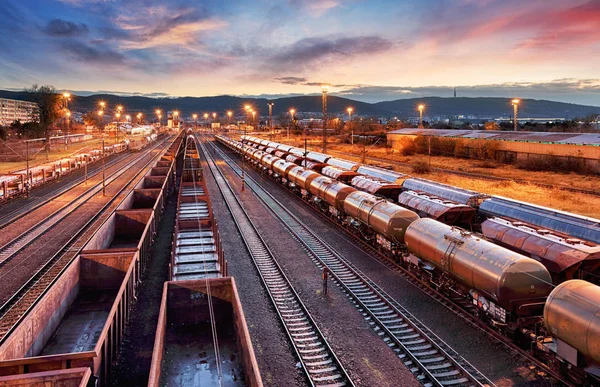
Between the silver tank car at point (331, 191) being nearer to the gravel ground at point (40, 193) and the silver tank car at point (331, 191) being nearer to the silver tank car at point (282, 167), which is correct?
the silver tank car at point (282, 167)

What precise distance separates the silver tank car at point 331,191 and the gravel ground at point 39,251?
739 inches

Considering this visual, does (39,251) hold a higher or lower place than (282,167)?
lower

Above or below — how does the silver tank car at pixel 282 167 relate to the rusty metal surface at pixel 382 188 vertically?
above

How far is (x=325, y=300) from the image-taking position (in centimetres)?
1944

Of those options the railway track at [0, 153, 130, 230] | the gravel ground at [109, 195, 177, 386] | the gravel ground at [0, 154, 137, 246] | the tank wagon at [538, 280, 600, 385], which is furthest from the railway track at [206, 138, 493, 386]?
the railway track at [0, 153, 130, 230]

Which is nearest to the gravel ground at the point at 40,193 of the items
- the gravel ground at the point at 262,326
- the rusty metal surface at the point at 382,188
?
the gravel ground at the point at 262,326

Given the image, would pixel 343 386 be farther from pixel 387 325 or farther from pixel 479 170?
pixel 479 170

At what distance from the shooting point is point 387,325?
17.0 m

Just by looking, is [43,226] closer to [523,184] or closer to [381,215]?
[381,215]

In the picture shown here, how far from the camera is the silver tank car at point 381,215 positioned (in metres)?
22.5

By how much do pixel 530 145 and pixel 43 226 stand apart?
198 feet

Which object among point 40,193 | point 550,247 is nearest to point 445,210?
point 550,247

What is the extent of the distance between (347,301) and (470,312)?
5247mm

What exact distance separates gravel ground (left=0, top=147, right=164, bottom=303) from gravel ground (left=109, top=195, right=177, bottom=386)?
6.11 meters
